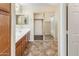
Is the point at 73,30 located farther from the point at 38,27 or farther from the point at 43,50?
the point at 38,27

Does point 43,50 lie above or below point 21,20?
below

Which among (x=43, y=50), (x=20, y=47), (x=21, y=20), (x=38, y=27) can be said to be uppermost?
(x=21, y=20)

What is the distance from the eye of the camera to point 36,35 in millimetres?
7781

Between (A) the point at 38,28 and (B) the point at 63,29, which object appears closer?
(B) the point at 63,29

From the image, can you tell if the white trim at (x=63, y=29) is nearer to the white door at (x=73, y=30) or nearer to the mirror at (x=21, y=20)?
the white door at (x=73, y=30)

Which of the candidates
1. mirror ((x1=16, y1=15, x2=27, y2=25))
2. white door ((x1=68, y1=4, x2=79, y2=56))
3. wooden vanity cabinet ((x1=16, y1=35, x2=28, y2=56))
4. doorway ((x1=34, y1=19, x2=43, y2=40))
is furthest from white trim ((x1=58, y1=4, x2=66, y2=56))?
doorway ((x1=34, y1=19, x2=43, y2=40))

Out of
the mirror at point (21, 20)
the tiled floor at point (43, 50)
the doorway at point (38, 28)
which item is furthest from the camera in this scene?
the doorway at point (38, 28)

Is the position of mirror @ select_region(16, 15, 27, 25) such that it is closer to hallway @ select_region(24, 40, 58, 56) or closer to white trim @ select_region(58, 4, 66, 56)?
hallway @ select_region(24, 40, 58, 56)

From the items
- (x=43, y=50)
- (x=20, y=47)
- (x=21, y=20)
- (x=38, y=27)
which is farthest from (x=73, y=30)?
(x=38, y=27)

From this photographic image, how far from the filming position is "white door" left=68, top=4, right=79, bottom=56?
2648 mm

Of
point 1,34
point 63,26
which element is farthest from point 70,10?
point 1,34

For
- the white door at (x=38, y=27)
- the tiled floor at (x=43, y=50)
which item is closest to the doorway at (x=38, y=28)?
the white door at (x=38, y=27)

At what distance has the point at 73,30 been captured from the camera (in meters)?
2.68

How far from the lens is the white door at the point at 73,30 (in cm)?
265
